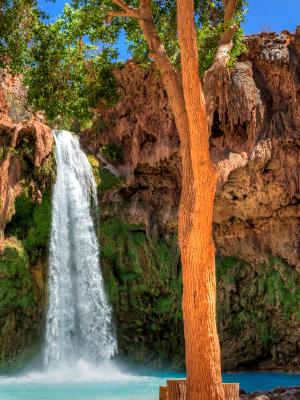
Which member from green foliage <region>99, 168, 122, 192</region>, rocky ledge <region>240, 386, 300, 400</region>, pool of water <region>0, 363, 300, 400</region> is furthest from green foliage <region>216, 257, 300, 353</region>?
rocky ledge <region>240, 386, 300, 400</region>

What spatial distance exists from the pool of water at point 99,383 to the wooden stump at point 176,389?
6.26m

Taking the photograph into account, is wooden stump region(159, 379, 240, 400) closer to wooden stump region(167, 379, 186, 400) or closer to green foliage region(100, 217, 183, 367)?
wooden stump region(167, 379, 186, 400)

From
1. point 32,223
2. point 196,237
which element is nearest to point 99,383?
point 32,223

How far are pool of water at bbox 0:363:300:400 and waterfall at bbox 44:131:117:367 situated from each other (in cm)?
75

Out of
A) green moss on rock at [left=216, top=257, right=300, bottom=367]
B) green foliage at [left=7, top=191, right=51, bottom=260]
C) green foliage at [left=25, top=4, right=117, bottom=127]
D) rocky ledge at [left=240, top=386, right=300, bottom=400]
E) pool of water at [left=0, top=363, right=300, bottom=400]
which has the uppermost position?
green foliage at [left=25, top=4, right=117, bottom=127]

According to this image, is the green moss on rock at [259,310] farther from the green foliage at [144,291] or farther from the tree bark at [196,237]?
the tree bark at [196,237]

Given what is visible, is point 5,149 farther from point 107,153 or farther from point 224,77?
point 224,77

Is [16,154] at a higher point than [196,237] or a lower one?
higher

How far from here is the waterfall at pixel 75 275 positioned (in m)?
19.4

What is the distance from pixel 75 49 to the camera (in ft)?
35.8

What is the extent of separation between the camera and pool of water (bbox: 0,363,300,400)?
560 inches

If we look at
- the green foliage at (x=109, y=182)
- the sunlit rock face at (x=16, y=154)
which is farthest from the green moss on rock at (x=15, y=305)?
the green foliage at (x=109, y=182)

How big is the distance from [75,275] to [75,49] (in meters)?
11.2

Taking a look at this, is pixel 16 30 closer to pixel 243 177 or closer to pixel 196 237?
pixel 196 237
